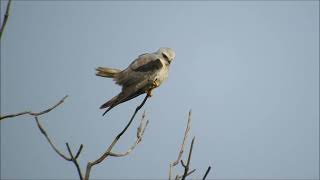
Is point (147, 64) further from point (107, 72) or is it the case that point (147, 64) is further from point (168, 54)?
point (107, 72)

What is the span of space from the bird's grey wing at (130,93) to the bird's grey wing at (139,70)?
0.30 ft

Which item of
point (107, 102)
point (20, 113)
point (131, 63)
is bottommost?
point (20, 113)

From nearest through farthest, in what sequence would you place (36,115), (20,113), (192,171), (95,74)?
(20,113)
(36,115)
(192,171)
(95,74)

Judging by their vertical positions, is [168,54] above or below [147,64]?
above

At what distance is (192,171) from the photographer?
3797 millimetres

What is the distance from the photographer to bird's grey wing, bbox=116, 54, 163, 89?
7.89 meters

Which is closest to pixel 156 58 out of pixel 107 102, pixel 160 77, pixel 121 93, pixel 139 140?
pixel 160 77

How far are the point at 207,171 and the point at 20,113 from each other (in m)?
1.63

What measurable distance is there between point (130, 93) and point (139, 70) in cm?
70

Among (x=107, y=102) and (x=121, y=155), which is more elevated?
(x=107, y=102)

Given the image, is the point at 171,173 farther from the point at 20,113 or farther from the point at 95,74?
the point at 95,74

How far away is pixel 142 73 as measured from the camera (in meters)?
8.12

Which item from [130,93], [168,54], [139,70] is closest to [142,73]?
[139,70]

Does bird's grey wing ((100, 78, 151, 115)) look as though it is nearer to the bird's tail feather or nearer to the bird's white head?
the bird's tail feather
